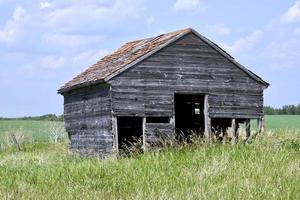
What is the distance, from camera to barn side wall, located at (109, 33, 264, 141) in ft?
70.3

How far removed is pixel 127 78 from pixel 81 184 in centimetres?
1096

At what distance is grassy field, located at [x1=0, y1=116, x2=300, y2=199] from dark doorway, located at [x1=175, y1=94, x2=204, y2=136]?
11595mm

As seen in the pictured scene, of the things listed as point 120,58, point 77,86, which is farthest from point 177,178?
point 77,86

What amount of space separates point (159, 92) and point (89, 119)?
10.5ft

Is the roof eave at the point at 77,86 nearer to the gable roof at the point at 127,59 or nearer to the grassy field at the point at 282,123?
the gable roof at the point at 127,59

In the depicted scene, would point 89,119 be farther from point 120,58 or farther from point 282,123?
point 282,123

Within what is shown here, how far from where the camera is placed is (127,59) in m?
22.4

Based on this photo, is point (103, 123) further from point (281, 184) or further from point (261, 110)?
point (281, 184)

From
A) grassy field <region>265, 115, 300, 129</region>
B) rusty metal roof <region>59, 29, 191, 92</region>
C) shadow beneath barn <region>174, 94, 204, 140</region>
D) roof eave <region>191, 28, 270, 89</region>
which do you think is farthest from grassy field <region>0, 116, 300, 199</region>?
grassy field <region>265, 115, 300, 129</region>

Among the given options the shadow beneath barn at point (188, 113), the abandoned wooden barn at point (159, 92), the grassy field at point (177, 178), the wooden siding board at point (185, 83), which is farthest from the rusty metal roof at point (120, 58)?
the grassy field at point (177, 178)

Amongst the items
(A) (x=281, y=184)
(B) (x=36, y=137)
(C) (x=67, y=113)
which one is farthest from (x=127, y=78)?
(B) (x=36, y=137)

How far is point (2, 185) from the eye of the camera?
35.0 ft

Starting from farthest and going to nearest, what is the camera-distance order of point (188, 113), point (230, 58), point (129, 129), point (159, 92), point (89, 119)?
point (188, 113), point (129, 129), point (89, 119), point (230, 58), point (159, 92)

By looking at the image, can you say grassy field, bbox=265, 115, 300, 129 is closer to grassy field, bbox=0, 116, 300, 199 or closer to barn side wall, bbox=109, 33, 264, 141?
barn side wall, bbox=109, 33, 264, 141
